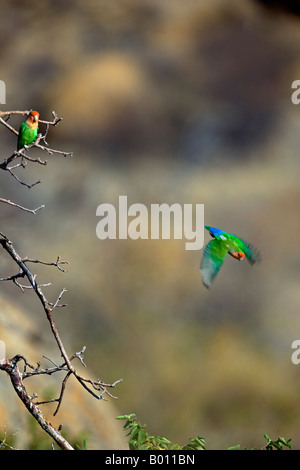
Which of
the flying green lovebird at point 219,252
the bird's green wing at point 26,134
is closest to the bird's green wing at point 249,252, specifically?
the flying green lovebird at point 219,252

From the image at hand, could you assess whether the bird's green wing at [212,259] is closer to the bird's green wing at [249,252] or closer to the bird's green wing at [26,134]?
the bird's green wing at [249,252]

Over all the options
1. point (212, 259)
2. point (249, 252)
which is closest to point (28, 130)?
point (212, 259)

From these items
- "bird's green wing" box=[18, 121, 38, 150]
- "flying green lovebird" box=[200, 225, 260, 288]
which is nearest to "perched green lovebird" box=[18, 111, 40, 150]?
"bird's green wing" box=[18, 121, 38, 150]

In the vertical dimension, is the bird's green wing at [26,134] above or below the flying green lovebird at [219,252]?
above

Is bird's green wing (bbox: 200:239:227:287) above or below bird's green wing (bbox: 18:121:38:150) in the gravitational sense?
below

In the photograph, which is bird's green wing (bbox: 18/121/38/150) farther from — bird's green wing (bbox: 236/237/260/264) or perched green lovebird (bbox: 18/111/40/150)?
bird's green wing (bbox: 236/237/260/264)

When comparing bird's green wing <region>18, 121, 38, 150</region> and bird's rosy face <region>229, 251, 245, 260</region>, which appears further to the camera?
bird's rosy face <region>229, 251, 245, 260</region>
